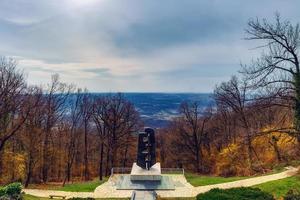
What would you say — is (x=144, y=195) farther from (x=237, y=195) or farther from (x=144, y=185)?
(x=237, y=195)

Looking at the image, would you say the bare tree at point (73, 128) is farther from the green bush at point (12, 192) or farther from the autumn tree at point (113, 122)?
the green bush at point (12, 192)

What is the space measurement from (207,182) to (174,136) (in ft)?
82.3

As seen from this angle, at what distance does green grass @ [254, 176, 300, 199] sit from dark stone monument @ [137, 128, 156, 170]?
9.13 metres

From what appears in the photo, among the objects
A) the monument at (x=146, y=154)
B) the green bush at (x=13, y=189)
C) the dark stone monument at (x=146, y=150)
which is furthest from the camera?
the dark stone monument at (x=146, y=150)

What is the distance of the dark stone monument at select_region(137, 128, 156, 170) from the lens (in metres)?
29.1

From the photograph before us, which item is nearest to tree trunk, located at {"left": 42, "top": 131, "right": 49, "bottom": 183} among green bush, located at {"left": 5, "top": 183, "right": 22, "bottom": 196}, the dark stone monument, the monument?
the monument

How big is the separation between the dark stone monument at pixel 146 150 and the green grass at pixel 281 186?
913cm

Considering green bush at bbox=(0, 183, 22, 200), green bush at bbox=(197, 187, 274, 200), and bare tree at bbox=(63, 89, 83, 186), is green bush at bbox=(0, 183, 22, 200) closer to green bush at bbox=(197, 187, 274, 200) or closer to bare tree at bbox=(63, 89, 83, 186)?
green bush at bbox=(197, 187, 274, 200)

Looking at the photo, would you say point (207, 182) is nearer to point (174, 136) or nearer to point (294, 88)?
point (294, 88)

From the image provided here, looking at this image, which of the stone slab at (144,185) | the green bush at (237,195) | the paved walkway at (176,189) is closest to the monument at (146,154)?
the stone slab at (144,185)

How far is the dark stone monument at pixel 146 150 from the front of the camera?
2909cm

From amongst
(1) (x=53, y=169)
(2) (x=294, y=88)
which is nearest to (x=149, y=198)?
(2) (x=294, y=88)

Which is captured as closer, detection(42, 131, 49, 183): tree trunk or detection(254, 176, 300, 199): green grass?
detection(254, 176, 300, 199): green grass

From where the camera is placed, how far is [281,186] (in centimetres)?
2306
